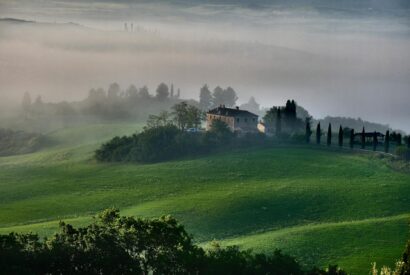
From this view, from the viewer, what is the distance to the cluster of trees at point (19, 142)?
5221 inches

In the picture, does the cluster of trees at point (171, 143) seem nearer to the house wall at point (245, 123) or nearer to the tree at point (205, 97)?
the house wall at point (245, 123)

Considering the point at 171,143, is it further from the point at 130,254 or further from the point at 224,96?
the point at 224,96

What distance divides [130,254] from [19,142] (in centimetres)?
10106

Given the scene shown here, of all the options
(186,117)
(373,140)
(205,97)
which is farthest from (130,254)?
(205,97)

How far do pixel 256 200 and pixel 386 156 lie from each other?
24.8m

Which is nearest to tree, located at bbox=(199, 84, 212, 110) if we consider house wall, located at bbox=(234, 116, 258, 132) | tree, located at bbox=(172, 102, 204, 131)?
house wall, located at bbox=(234, 116, 258, 132)

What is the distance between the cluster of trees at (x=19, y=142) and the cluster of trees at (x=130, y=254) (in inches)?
3612

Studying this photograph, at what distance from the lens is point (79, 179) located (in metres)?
92.1

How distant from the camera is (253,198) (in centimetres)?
7419

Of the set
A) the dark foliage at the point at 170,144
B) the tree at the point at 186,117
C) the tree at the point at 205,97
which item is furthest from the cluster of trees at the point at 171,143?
the tree at the point at 205,97

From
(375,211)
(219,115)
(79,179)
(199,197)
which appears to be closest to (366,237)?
(375,211)

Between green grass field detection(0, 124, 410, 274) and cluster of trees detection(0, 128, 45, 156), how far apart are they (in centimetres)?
2493

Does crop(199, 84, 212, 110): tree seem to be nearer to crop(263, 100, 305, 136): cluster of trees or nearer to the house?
the house

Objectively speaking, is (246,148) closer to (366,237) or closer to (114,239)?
(366,237)
